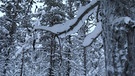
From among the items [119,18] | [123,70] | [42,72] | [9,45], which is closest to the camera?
[123,70]

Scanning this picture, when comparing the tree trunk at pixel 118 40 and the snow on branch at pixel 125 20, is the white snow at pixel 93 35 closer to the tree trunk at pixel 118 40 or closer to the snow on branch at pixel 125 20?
the tree trunk at pixel 118 40

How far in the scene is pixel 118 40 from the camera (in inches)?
70.2

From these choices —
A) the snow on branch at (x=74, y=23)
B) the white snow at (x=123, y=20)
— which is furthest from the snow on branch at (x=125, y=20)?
the snow on branch at (x=74, y=23)

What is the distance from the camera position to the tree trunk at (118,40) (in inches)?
67.9

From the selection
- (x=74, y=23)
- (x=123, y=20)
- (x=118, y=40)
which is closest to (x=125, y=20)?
(x=123, y=20)

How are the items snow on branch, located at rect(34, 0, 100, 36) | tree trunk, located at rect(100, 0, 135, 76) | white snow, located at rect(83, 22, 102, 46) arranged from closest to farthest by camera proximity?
tree trunk, located at rect(100, 0, 135, 76) < snow on branch, located at rect(34, 0, 100, 36) < white snow, located at rect(83, 22, 102, 46)

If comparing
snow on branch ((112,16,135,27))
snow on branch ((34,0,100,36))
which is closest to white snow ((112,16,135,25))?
snow on branch ((112,16,135,27))

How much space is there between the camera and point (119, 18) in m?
1.82

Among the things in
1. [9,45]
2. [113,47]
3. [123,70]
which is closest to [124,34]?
[113,47]

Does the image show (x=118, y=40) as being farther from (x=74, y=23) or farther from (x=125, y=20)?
(x=74, y=23)

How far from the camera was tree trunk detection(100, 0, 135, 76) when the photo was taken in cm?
172

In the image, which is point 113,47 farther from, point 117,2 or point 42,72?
point 42,72

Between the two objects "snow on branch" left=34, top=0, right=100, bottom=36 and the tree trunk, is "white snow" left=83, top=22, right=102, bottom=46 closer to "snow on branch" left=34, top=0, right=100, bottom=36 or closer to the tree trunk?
"snow on branch" left=34, top=0, right=100, bottom=36

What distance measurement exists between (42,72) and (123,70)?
17363 millimetres
